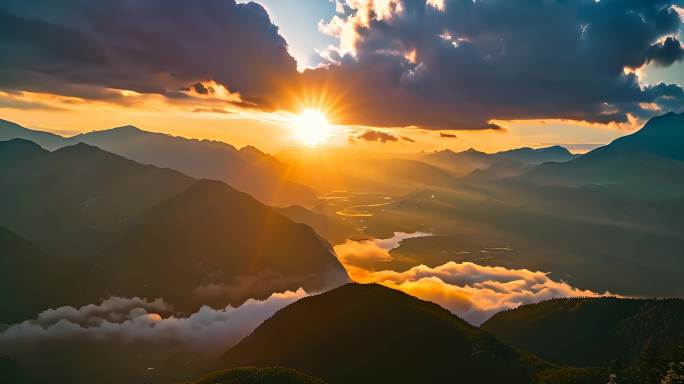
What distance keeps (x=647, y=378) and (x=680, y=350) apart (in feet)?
52.2

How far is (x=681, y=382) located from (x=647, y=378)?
10.5 m

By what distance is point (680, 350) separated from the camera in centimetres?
16788

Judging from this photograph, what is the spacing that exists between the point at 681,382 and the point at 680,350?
13.6 meters

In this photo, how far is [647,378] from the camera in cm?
16700

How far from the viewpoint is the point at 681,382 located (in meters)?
159
